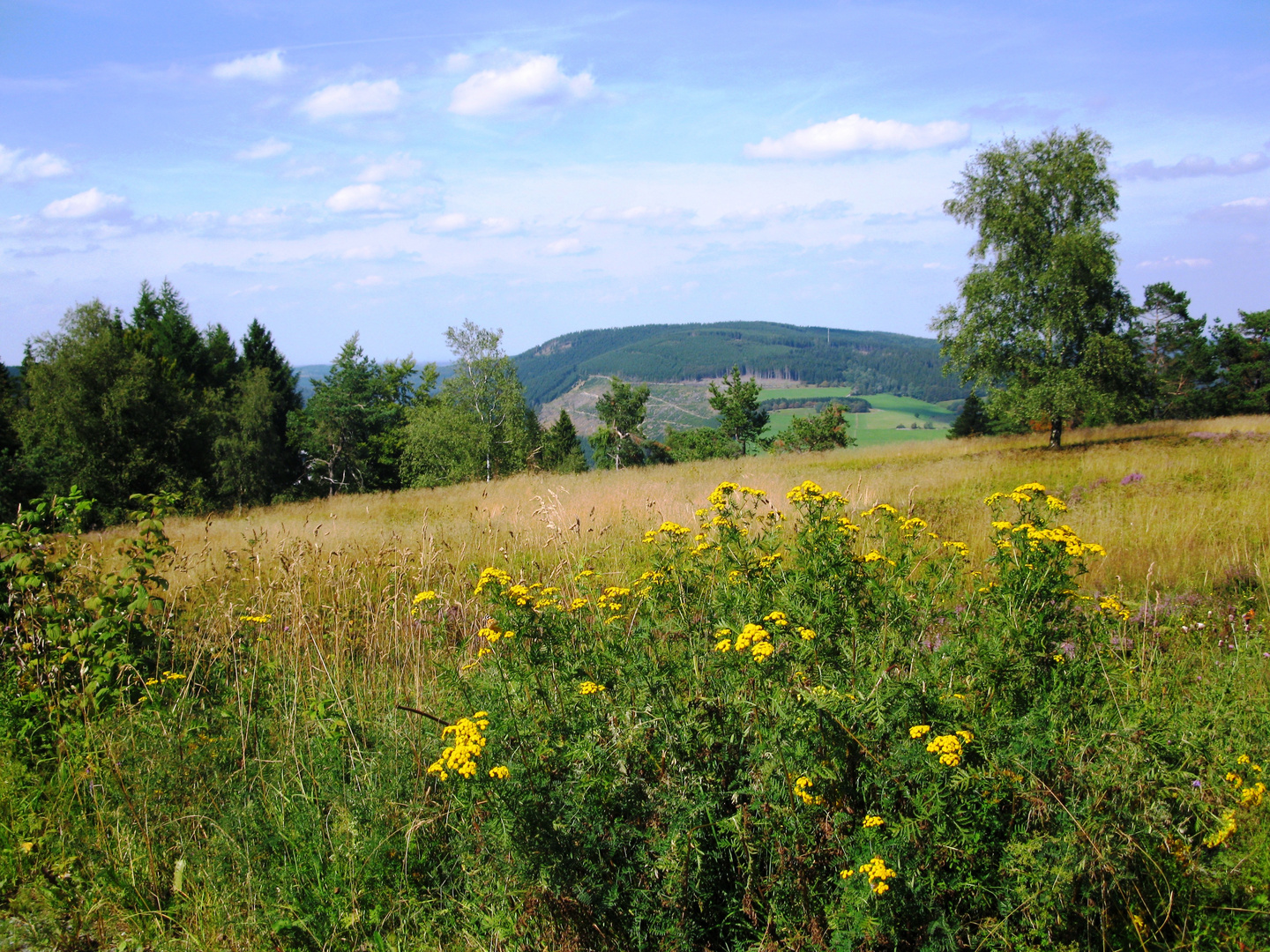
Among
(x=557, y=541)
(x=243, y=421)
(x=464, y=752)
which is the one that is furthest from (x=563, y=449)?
(x=464, y=752)

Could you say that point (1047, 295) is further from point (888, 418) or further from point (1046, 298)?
point (888, 418)

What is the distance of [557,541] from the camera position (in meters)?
5.38

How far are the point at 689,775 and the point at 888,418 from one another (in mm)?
94737

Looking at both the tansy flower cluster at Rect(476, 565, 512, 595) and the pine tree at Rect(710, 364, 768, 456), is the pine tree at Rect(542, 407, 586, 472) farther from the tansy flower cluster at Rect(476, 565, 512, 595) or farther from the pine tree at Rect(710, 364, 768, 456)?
the tansy flower cluster at Rect(476, 565, 512, 595)

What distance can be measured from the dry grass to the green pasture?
50.2 metres

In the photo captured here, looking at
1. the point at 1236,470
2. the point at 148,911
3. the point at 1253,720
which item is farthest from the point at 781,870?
the point at 1236,470

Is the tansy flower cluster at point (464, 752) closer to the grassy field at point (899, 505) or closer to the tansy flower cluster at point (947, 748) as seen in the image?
the tansy flower cluster at point (947, 748)

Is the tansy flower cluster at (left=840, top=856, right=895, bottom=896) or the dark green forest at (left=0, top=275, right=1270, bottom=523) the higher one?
the dark green forest at (left=0, top=275, right=1270, bottom=523)

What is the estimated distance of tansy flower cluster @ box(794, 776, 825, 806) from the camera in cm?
191

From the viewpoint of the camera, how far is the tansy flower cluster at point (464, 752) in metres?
1.85

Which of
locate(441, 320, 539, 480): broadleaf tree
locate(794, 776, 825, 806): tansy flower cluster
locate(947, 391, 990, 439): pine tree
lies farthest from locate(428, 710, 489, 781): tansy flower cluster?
locate(947, 391, 990, 439): pine tree

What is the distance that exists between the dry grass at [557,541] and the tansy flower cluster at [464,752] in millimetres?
1145

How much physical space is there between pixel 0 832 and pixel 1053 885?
163 inches

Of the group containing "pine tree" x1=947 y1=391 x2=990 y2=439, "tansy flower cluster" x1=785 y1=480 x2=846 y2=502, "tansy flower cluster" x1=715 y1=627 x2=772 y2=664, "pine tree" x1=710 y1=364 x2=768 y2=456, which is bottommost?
"tansy flower cluster" x1=715 y1=627 x2=772 y2=664
